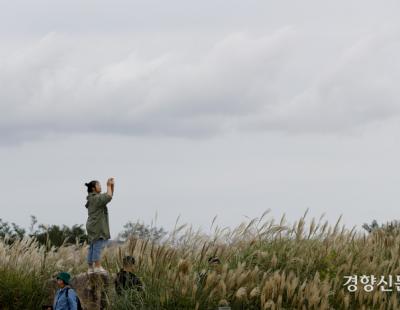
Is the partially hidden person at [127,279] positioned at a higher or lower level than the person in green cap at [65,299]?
higher

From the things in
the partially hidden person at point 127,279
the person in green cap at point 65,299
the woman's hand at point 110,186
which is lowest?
the person in green cap at point 65,299

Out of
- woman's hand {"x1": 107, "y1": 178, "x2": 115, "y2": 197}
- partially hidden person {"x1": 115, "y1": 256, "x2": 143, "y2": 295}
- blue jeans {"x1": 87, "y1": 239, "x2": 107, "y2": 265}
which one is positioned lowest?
partially hidden person {"x1": 115, "y1": 256, "x2": 143, "y2": 295}

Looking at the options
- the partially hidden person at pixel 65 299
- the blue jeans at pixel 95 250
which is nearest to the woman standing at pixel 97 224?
the blue jeans at pixel 95 250

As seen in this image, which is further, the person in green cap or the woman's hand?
the woman's hand

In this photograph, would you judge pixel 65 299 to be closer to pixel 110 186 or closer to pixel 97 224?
pixel 97 224

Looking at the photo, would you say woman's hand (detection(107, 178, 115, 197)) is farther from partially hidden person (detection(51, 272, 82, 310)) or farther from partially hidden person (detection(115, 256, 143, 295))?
partially hidden person (detection(51, 272, 82, 310))

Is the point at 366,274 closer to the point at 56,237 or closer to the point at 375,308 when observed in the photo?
the point at 375,308

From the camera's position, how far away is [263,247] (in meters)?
15.3

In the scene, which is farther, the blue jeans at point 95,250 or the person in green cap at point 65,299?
the blue jeans at point 95,250

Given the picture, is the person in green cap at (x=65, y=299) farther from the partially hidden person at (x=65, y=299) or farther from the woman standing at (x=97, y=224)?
the woman standing at (x=97, y=224)

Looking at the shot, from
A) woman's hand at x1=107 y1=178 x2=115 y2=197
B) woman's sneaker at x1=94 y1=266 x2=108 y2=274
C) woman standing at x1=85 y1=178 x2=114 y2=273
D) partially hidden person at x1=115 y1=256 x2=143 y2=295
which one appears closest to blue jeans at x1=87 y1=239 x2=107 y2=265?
woman standing at x1=85 y1=178 x2=114 y2=273

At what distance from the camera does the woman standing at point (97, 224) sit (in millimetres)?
15227

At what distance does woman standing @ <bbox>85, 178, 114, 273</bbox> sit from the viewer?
15.2 meters

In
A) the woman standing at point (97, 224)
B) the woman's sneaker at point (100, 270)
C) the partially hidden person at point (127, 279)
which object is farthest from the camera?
the woman standing at point (97, 224)
